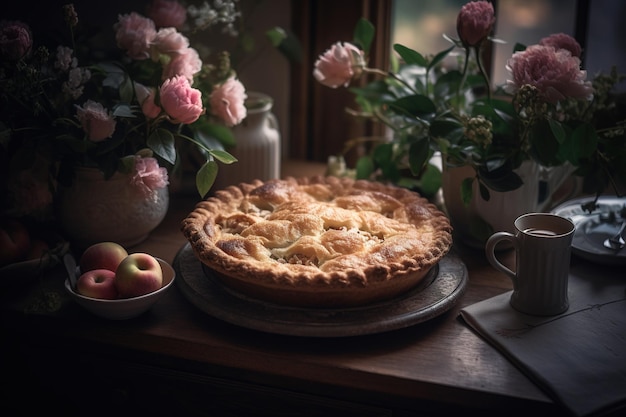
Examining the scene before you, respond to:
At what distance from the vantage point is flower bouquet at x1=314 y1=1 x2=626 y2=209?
1.35 metres

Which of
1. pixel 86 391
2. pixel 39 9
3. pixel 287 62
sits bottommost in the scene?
pixel 86 391

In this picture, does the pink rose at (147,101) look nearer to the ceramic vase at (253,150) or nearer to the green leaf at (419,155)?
the ceramic vase at (253,150)

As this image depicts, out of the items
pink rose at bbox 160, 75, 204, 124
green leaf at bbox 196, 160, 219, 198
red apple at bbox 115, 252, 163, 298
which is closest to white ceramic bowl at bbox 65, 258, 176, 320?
red apple at bbox 115, 252, 163, 298

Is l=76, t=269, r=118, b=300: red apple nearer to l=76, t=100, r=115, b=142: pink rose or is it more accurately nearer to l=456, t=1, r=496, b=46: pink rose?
l=76, t=100, r=115, b=142: pink rose

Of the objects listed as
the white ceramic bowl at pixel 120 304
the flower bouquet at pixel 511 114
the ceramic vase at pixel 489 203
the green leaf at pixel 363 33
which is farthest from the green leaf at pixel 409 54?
the white ceramic bowl at pixel 120 304

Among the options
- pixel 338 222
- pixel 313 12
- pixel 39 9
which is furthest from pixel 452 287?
pixel 39 9

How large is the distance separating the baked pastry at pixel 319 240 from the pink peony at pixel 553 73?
32cm

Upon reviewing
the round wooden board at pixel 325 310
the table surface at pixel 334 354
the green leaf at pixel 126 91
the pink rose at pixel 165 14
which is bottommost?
the table surface at pixel 334 354

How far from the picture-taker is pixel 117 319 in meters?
1.28

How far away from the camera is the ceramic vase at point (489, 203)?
1506 millimetres

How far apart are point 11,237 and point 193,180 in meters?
0.59

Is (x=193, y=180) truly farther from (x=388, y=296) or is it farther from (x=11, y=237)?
(x=388, y=296)

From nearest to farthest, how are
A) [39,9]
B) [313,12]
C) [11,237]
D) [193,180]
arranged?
[11,237] → [39,9] → [193,180] → [313,12]

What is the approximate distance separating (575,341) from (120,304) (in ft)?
2.54
